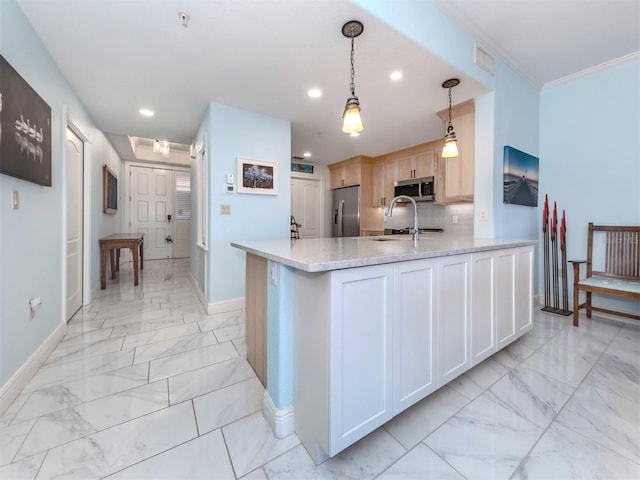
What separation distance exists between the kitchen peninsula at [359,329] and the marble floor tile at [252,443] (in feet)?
0.17

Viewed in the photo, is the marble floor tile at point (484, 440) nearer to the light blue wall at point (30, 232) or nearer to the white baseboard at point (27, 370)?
the white baseboard at point (27, 370)

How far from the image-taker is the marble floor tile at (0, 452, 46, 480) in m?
1.07

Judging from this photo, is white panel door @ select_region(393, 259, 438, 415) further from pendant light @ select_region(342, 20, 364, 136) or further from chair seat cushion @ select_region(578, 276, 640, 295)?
chair seat cushion @ select_region(578, 276, 640, 295)

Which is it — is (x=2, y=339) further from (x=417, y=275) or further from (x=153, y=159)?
(x=153, y=159)

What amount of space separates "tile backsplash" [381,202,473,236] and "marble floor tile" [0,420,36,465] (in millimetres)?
4856

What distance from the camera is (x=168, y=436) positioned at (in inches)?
50.4

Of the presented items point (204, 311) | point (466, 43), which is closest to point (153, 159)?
point (204, 311)

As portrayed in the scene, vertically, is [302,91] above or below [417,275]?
above

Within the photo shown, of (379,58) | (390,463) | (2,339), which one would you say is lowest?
(390,463)

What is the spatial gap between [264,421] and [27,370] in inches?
62.4

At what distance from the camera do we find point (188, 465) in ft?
3.70

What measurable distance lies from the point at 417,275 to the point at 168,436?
1428 millimetres

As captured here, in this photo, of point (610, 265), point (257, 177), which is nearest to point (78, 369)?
point (257, 177)

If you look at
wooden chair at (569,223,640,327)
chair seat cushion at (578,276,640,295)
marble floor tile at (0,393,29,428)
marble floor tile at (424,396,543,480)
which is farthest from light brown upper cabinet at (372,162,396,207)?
marble floor tile at (0,393,29,428)
